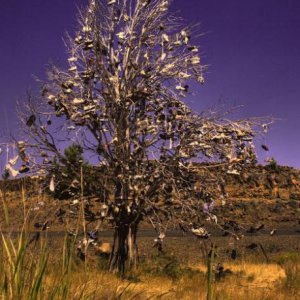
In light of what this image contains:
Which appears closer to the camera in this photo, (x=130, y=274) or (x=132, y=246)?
(x=130, y=274)

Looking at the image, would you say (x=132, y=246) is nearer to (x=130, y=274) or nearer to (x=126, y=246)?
(x=126, y=246)

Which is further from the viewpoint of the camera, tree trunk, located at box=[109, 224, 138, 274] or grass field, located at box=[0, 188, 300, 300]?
tree trunk, located at box=[109, 224, 138, 274]

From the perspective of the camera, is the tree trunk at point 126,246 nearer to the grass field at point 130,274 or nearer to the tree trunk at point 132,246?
the tree trunk at point 132,246

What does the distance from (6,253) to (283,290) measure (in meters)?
7.59

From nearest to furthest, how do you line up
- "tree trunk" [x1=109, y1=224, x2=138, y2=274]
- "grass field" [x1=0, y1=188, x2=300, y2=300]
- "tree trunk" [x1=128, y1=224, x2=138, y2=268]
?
"grass field" [x1=0, y1=188, x2=300, y2=300]
"tree trunk" [x1=109, y1=224, x2=138, y2=274]
"tree trunk" [x1=128, y1=224, x2=138, y2=268]

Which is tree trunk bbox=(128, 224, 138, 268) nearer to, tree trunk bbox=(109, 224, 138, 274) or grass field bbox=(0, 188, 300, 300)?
tree trunk bbox=(109, 224, 138, 274)

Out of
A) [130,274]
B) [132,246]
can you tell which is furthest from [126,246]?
[130,274]

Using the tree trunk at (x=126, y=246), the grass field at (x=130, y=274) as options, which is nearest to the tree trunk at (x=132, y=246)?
the tree trunk at (x=126, y=246)

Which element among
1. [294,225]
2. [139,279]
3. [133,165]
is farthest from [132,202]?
[294,225]

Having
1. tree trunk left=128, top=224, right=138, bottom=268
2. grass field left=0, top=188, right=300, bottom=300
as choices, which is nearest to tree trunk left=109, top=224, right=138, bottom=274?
tree trunk left=128, top=224, right=138, bottom=268

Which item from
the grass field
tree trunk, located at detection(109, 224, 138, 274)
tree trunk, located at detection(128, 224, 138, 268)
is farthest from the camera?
tree trunk, located at detection(128, 224, 138, 268)

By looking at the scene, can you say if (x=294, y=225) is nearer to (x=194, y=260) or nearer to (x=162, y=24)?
(x=194, y=260)

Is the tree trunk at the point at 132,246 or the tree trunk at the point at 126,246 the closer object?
the tree trunk at the point at 126,246

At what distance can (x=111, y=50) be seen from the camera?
40.0 ft
